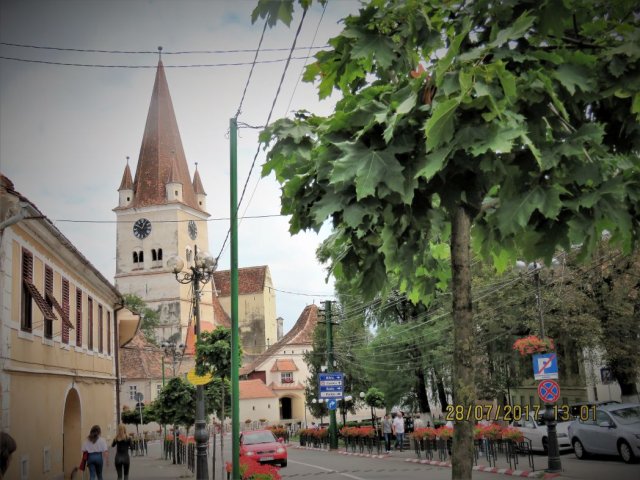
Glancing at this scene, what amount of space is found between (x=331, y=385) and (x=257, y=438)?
9.07m

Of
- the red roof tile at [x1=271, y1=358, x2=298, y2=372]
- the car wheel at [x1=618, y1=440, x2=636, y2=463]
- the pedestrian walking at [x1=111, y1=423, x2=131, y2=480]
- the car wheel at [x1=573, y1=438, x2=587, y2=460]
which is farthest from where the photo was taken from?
the red roof tile at [x1=271, y1=358, x2=298, y2=372]

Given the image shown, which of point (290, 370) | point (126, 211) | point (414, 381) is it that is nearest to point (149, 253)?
point (126, 211)

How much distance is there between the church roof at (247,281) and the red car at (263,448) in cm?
9122

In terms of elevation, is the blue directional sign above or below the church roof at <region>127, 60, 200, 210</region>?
below

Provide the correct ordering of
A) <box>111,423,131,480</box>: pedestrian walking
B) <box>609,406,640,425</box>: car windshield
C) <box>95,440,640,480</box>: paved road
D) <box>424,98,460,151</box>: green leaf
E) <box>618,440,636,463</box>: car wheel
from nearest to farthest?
<box>424,98,460,151</box>: green leaf
<box>111,423,131,480</box>: pedestrian walking
<box>95,440,640,480</box>: paved road
<box>618,440,636,463</box>: car wheel
<box>609,406,640,425</box>: car windshield

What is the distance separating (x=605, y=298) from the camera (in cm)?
3200

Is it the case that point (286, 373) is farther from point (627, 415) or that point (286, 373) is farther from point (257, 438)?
point (627, 415)

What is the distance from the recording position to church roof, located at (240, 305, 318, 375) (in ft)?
304

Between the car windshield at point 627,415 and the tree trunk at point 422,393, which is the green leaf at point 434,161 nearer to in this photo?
the car windshield at point 627,415

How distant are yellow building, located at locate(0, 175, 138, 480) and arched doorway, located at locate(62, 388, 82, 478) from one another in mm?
31

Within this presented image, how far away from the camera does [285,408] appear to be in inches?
3590

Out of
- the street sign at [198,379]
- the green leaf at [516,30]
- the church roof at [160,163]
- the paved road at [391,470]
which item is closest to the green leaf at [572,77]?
the green leaf at [516,30]
